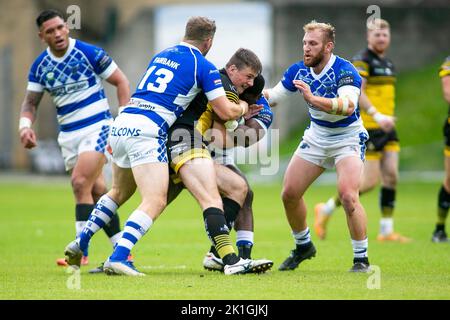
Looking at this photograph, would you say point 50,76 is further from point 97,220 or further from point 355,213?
point 355,213

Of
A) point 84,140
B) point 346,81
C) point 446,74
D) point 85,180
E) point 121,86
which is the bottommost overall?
point 85,180

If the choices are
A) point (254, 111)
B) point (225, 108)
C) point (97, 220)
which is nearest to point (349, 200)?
point (254, 111)

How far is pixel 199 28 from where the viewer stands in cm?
869

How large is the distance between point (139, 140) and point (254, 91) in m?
1.35

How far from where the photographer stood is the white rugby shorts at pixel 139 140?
334 inches

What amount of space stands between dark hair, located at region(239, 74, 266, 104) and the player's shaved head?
71 centimetres

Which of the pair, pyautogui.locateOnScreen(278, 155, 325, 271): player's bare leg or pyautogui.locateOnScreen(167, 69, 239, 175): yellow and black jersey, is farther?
pyautogui.locateOnScreen(278, 155, 325, 271): player's bare leg

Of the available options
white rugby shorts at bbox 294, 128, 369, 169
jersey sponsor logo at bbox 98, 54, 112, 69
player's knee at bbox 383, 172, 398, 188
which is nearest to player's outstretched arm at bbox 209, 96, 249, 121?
white rugby shorts at bbox 294, 128, 369, 169

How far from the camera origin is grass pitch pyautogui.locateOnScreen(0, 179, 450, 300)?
7395 millimetres

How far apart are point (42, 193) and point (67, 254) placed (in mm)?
16776

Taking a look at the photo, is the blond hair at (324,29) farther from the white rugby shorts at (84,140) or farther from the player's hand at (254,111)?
the white rugby shorts at (84,140)

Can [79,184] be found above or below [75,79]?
below

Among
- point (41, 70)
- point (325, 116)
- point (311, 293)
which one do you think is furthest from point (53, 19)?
point (311, 293)

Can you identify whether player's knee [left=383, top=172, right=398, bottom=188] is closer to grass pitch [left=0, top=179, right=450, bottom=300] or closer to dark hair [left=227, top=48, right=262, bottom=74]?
grass pitch [left=0, top=179, right=450, bottom=300]
